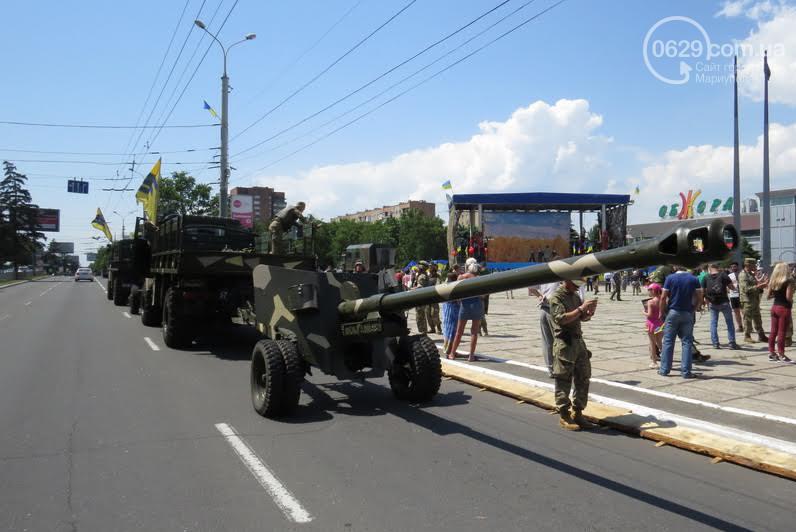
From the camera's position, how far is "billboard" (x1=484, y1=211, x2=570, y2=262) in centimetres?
4366

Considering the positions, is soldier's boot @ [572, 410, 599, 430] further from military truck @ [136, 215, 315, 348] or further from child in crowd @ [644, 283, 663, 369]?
military truck @ [136, 215, 315, 348]

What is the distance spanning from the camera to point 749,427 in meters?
5.83

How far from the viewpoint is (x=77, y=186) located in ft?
143

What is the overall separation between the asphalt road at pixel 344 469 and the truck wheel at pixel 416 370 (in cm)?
18

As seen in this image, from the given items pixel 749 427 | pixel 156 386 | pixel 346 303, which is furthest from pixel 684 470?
pixel 156 386

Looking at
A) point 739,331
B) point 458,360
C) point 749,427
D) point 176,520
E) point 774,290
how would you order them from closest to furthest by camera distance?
point 176,520
point 749,427
point 774,290
point 458,360
point 739,331

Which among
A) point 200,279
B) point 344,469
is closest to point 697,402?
point 344,469

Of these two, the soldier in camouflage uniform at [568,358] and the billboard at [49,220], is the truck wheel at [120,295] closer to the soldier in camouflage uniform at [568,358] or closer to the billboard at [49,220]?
the soldier in camouflage uniform at [568,358]

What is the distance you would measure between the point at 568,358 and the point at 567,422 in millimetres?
687

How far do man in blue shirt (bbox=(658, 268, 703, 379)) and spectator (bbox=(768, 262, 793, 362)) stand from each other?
1840 millimetres

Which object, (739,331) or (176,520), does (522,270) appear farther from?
(739,331)

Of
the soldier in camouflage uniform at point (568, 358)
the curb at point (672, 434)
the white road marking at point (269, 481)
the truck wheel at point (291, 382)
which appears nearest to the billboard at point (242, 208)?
the curb at point (672, 434)

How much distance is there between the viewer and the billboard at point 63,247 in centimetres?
14412

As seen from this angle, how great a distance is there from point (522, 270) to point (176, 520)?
2806mm
